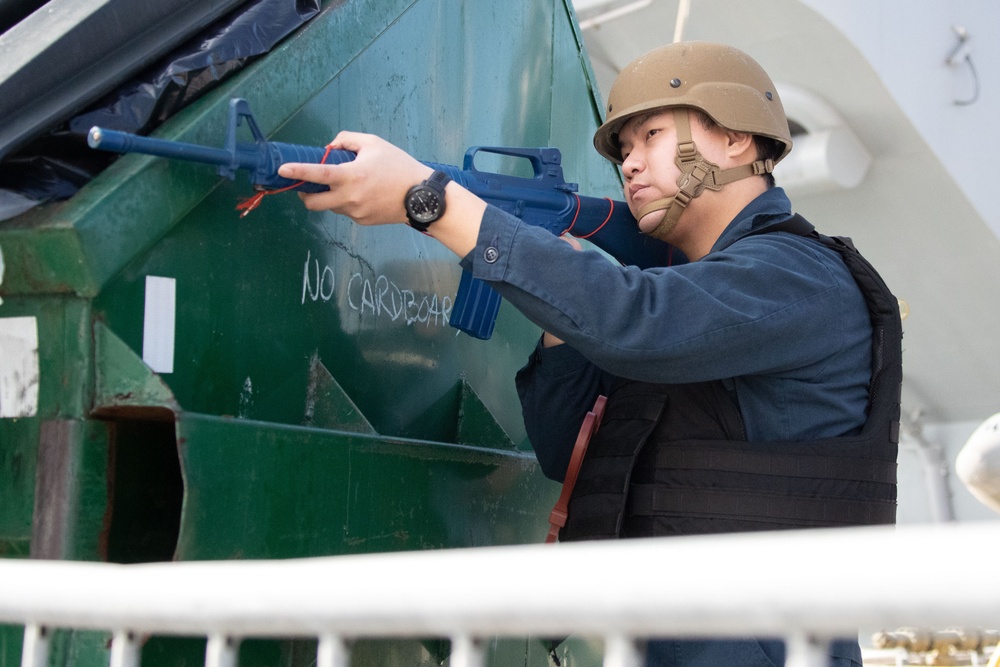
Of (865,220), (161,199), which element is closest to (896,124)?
(865,220)

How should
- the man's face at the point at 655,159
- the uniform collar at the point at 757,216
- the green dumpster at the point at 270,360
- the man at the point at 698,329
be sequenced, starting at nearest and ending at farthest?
the green dumpster at the point at 270,360 < the man at the point at 698,329 < the uniform collar at the point at 757,216 < the man's face at the point at 655,159

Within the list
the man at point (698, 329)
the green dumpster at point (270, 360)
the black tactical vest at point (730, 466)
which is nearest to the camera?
the green dumpster at point (270, 360)

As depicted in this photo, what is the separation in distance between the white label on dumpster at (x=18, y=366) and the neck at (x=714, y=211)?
965mm

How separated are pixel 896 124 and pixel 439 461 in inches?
214

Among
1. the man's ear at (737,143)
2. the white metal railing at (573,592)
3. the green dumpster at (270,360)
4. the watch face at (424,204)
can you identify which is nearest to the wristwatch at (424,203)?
the watch face at (424,204)

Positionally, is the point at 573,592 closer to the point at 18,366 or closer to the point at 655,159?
the point at 18,366

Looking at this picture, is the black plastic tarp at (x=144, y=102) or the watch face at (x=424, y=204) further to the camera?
the watch face at (x=424, y=204)

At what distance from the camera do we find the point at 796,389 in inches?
58.9

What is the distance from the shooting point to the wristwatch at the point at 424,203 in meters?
1.37

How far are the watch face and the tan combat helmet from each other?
0.46 metres

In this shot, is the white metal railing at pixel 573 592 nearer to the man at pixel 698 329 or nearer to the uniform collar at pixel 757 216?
the man at pixel 698 329

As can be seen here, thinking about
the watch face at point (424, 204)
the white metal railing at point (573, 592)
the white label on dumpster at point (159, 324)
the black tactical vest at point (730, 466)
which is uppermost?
the watch face at point (424, 204)

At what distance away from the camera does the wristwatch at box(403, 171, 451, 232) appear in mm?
1373

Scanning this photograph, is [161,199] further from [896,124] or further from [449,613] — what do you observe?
[896,124]
